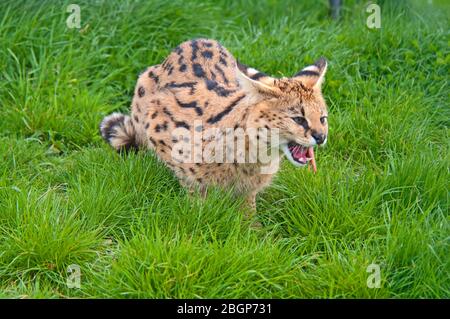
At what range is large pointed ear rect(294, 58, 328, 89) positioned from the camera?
458 cm

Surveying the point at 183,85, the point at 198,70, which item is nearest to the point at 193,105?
the point at 183,85

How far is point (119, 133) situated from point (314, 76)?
4.82 feet

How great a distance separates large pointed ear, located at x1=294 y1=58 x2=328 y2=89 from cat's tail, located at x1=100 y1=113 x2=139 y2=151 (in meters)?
1.33

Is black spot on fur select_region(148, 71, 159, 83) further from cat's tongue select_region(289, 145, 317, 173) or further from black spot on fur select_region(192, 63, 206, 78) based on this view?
cat's tongue select_region(289, 145, 317, 173)

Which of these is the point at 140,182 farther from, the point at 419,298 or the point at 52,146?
the point at 419,298

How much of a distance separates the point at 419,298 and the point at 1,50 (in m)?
3.93

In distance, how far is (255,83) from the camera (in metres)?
4.43

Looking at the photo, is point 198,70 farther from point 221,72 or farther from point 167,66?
point 167,66

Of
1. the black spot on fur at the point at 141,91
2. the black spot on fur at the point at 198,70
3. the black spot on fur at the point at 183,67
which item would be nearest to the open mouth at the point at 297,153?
the black spot on fur at the point at 198,70

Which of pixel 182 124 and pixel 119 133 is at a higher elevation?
pixel 182 124

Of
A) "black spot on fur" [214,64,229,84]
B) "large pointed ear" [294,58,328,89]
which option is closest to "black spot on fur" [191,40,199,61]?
"black spot on fur" [214,64,229,84]

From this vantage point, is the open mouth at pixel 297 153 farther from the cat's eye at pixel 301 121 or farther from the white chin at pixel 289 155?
the cat's eye at pixel 301 121
